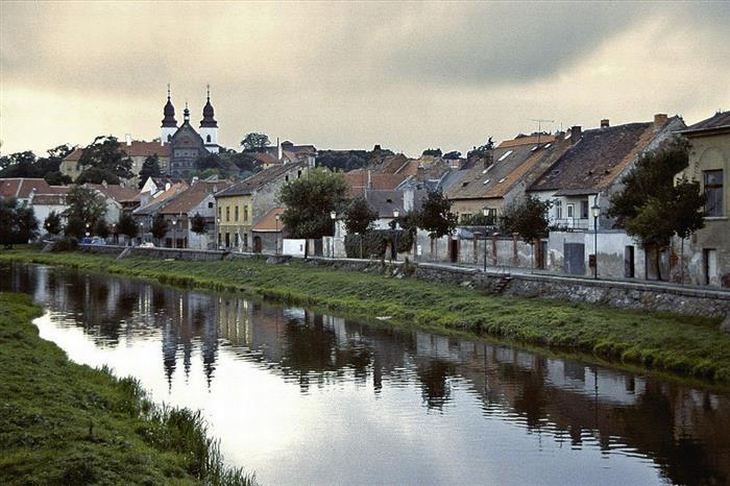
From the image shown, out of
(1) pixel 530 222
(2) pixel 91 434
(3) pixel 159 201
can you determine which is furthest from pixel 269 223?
(2) pixel 91 434

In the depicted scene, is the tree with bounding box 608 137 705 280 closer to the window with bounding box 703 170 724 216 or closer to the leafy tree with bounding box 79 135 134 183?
the window with bounding box 703 170 724 216

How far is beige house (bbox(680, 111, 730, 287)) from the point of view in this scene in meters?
33.8

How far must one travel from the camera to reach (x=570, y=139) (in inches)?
2299

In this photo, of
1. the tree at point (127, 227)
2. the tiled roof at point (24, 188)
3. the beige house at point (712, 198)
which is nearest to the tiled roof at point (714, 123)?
the beige house at point (712, 198)

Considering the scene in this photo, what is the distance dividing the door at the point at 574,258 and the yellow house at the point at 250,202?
34.5 metres

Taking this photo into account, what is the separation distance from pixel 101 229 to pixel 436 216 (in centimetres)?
5413

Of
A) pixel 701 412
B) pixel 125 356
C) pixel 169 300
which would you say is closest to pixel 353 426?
pixel 701 412

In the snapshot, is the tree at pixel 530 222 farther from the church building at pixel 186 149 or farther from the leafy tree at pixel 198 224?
the church building at pixel 186 149

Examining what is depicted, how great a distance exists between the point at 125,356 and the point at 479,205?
107 feet

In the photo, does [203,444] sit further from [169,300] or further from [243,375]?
[169,300]

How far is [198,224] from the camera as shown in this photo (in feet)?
285

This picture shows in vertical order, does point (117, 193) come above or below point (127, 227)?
above

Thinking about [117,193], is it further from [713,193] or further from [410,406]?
[410,406]

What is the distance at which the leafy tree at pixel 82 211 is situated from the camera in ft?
320
